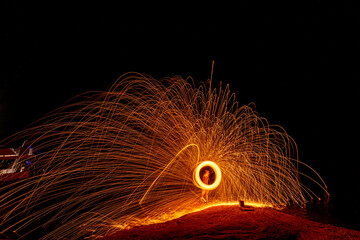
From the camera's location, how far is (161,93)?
8.77m

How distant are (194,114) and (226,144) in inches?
72.2

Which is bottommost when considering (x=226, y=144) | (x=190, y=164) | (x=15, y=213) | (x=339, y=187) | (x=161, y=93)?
(x=15, y=213)

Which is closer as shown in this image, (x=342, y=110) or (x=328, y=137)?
(x=342, y=110)

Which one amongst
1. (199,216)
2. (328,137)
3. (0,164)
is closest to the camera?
(199,216)

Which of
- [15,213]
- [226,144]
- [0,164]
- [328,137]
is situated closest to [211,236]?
[226,144]

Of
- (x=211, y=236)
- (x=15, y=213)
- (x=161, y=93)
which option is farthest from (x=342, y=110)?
(x=15, y=213)

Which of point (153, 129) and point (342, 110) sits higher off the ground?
point (342, 110)

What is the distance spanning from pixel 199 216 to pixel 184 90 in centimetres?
490

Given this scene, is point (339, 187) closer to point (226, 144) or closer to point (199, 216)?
point (226, 144)

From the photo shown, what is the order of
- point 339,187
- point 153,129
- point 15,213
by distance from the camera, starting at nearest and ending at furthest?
1. point 153,129
2. point 15,213
3. point 339,187

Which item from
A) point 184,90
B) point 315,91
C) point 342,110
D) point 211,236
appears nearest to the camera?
point 211,236

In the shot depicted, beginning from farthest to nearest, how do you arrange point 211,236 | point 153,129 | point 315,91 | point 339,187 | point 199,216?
point 315,91, point 339,187, point 153,129, point 199,216, point 211,236

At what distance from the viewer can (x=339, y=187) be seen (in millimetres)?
19078

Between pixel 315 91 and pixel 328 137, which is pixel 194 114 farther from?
pixel 328 137
